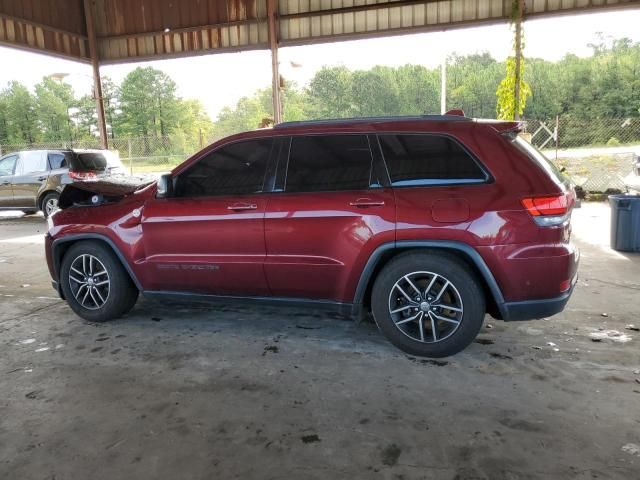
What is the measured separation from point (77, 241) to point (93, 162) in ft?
24.9

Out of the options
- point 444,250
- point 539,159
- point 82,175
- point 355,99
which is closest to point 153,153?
point 82,175

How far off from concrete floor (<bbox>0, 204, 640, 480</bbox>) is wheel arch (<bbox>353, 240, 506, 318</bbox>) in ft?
1.42

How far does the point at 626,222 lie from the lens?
22.1ft

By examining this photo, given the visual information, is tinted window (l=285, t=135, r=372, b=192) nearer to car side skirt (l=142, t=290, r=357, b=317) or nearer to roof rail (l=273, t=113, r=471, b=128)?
roof rail (l=273, t=113, r=471, b=128)

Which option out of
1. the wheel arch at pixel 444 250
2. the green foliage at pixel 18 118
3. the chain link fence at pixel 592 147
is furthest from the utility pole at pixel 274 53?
the green foliage at pixel 18 118

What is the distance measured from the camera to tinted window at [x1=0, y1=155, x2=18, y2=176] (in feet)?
38.3

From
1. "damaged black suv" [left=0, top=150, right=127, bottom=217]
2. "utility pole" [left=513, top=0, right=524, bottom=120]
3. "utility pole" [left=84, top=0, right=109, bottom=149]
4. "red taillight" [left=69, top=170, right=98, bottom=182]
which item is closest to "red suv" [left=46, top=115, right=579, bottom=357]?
"red taillight" [left=69, top=170, right=98, bottom=182]

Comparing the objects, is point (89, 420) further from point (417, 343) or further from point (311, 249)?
point (417, 343)

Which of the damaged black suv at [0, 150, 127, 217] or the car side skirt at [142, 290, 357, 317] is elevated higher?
the damaged black suv at [0, 150, 127, 217]

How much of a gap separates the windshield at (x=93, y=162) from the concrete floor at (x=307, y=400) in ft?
23.9

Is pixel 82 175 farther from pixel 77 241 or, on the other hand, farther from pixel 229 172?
pixel 229 172

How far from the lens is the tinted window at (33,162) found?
1144cm

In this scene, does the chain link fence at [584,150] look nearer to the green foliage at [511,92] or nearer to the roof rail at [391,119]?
the green foliage at [511,92]

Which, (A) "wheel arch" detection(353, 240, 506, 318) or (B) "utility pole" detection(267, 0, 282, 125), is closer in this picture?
(A) "wheel arch" detection(353, 240, 506, 318)
